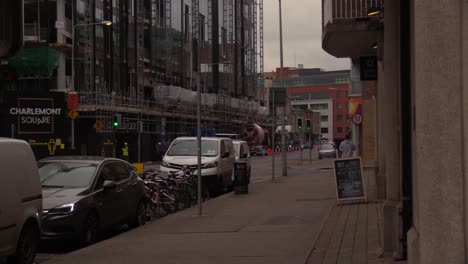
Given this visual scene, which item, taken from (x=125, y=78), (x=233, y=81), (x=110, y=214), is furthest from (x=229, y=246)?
(x=233, y=81)

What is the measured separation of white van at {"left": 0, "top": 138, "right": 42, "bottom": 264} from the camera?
8.23 m

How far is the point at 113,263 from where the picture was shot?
9086 millimetres

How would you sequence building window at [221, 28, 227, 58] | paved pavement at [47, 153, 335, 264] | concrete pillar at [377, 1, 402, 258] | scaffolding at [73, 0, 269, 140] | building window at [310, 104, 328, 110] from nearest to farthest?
concrete pillar at [377, 1, 402, 258]
paved pavement at [47, 153, 335, 264]
scaffolding at [73, 0, 269, 140]
building window at [221, 28, 227, 58]
building window at [310, 104, 328, 110]

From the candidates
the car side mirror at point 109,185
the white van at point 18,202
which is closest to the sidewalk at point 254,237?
the white van at point 18,202

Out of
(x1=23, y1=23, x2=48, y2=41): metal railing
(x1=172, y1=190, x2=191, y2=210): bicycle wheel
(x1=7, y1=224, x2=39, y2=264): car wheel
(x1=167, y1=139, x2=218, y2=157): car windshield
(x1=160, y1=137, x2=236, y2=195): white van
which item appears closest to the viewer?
(x1=7, y1=224, x2=39, y2=264): car wheel

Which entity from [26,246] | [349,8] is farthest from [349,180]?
[26,246]

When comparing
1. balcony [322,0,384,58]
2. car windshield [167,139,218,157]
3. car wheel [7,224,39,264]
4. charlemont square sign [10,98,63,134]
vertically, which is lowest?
car wheel [7,224,39,264]

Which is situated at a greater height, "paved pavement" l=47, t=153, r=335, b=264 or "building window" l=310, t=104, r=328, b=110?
"building window" l=310, t=104, r=328, b=110

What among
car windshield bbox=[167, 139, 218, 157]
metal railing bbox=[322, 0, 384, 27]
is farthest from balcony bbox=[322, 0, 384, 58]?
car windshield bbox=[167, 139, 218, 157]

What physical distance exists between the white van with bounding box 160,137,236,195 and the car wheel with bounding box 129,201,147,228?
616 cm

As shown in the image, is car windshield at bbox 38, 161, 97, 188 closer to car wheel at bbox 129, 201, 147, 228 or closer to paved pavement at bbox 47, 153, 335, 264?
paved pavement at bbox 47, 153, 335, 264

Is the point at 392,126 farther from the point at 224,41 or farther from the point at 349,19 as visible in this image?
the point at 224,41

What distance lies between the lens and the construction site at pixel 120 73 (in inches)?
1552

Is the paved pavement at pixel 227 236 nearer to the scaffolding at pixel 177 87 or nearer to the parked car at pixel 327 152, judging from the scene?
the scaffolding at pixel 177 87
